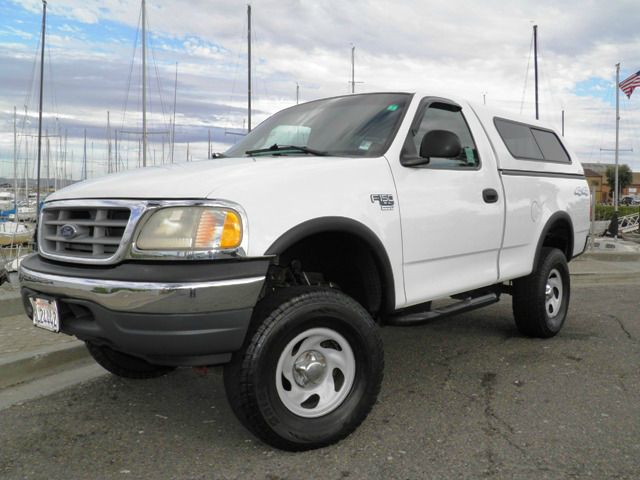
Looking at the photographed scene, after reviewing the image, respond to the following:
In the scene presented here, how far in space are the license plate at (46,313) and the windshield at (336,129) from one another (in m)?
1.58

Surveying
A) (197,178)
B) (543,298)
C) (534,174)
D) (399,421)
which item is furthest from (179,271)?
(543,298)

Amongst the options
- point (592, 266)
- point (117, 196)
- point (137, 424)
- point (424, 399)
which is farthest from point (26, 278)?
point (592, 266)

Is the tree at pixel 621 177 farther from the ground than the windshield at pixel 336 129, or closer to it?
farther from the ground

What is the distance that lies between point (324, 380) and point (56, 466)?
140cm

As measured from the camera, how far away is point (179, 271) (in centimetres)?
270

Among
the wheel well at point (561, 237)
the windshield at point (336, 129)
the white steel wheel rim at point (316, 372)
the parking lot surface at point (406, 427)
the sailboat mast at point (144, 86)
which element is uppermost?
the sailboat mast at point (144, 86)

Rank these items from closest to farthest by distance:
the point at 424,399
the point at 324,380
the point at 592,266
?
the point at 324,380 < the point at 424,399 < the point at 592,266

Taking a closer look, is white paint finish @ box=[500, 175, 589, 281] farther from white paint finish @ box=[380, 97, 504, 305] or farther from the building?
the building

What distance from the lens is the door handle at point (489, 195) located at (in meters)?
4.34

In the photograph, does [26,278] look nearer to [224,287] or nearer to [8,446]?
[8,446]

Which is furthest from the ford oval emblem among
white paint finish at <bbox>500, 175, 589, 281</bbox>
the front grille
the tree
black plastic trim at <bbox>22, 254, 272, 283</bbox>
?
the tree

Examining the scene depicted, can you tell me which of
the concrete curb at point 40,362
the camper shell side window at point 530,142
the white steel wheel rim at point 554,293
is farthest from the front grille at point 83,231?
the white steel wheel rim at point 554,293

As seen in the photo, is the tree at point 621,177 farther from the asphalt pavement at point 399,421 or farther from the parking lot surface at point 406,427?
the parking lot surface at point 406,427

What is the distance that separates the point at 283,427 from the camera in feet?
9.86
